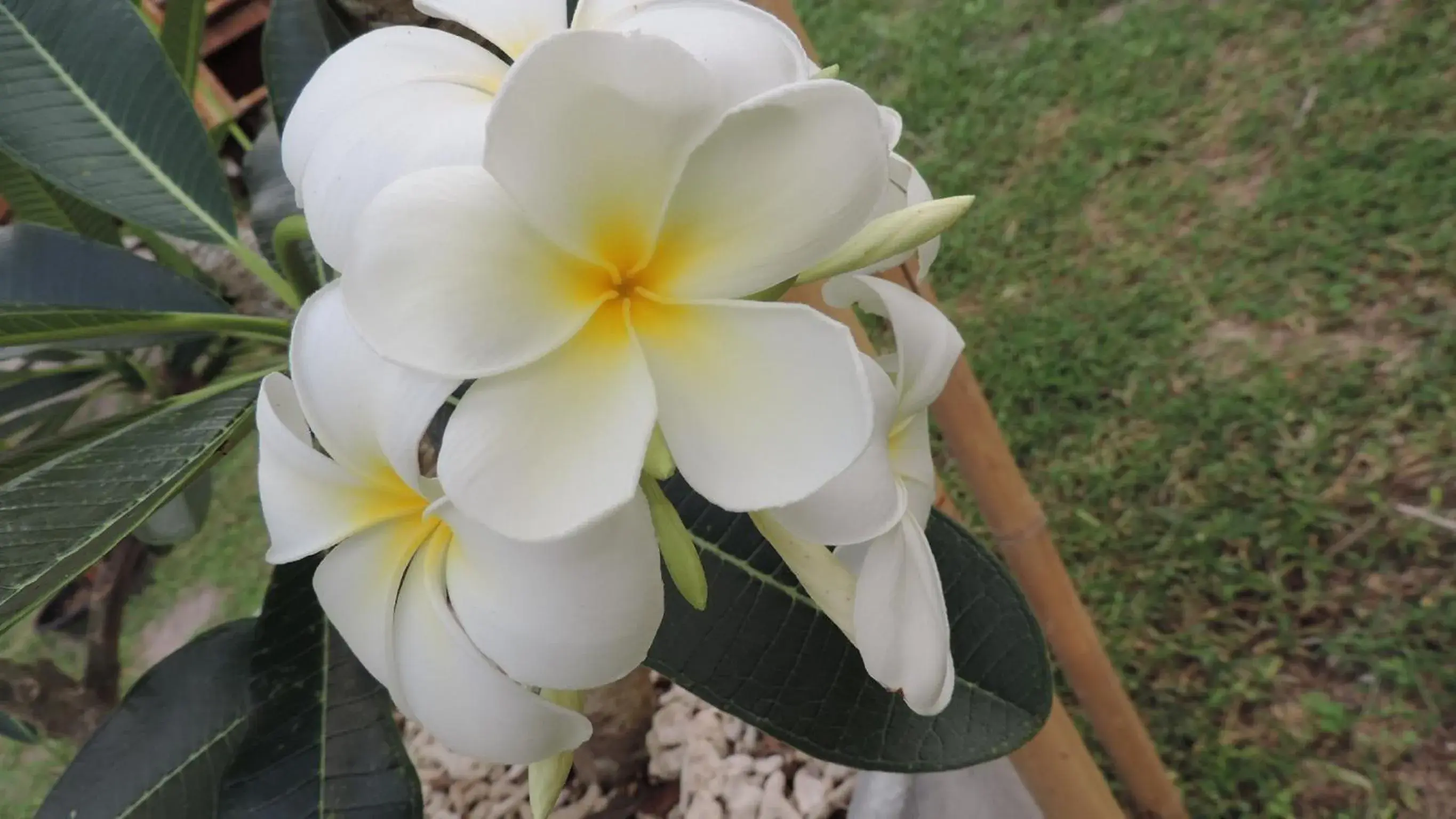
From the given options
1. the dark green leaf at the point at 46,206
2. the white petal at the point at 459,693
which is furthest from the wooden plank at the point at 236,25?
the white petal at the point at 459,693

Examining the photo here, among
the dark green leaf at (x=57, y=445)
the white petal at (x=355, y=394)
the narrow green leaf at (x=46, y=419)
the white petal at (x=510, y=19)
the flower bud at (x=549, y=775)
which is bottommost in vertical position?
the narrow green leaf at (x=46, y=419)

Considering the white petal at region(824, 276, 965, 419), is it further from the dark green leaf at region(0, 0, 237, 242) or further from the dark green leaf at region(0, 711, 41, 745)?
the dark green leaf at region(0, 711, 41, 745)

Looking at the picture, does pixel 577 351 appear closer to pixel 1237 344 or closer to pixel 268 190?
pixel 268 190

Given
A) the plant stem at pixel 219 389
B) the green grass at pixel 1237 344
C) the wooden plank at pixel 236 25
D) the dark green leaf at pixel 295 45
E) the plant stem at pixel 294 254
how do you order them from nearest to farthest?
the plant stem at pixel 294 254, the plant stem at pixel 219 389, the dark green leaf at pixel 295 45, the green grass at pixel 1237 344, the wooden plank at pixel 236 25

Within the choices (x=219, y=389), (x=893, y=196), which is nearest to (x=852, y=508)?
(x=893, y=196)

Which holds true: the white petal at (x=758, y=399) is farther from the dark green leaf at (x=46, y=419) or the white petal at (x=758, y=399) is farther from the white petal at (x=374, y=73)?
the dark green leaf at (x=46, y=419)

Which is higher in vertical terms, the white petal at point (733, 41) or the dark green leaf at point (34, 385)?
the white petal at point (733, 41)

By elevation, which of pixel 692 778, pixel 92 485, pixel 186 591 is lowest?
pixel 186 591
